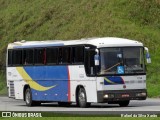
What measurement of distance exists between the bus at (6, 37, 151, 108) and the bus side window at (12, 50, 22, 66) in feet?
4.91

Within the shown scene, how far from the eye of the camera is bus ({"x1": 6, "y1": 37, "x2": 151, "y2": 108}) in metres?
31.0

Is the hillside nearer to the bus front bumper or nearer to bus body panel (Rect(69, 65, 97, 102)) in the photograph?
bus body panel (Rect(69, 65, 97, 102))

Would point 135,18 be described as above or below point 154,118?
above

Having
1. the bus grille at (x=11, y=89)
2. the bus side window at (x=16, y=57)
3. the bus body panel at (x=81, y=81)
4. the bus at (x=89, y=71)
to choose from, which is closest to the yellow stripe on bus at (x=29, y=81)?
the bus at (x=89, y=71)

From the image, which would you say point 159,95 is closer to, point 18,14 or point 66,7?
point 66,7

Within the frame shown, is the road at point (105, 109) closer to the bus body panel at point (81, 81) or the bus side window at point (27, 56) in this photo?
the bus body panel at point (81, 81)

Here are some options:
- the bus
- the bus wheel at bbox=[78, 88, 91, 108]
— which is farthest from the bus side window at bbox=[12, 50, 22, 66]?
the bus wheel at bbox=[78, 88, 91, 108]

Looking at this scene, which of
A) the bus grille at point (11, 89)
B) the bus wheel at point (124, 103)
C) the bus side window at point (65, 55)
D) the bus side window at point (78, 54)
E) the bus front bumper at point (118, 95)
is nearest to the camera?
the bus front bumper at point (118, 95)

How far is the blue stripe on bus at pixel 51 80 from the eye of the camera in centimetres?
3334

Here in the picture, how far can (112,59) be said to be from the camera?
31.1 m

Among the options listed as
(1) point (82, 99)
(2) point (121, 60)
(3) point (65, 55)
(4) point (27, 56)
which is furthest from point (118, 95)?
(4) point (27, 56)

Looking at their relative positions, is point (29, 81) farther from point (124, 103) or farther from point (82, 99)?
point (124, 103)

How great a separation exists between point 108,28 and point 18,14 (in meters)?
15.5

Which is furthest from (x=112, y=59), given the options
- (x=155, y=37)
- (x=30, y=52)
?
(x=155, y=37)
